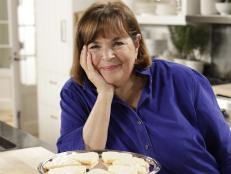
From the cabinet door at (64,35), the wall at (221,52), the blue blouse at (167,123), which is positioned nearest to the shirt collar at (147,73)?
the blue blouse at (167,123)

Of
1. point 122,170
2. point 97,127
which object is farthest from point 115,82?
point 122,170

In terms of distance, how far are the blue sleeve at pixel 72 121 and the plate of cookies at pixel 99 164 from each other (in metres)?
0.23

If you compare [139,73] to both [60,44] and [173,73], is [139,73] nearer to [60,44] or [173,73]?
[173,73]

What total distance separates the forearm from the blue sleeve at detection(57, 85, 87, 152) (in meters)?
0.03

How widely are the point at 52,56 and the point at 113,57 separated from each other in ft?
10.2

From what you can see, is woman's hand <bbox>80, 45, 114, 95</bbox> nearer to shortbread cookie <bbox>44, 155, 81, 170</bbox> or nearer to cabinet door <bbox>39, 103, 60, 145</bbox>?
shortbread cookie <bbox>44, 155, 81, 170</bbox>

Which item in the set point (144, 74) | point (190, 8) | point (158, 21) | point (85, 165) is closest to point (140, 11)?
point (158, 21)

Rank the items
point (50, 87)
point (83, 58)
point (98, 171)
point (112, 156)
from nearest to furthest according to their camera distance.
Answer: point (98, 171) < point (112, 156) < point (83, 58) < point (50, 87)

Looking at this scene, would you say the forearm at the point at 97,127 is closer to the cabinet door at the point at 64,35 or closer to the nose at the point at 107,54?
the nose at the point at 107,54

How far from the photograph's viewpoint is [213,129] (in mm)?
1510

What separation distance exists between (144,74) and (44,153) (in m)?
0.48

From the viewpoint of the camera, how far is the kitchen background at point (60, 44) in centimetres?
349

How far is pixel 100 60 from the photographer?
4.80 ft

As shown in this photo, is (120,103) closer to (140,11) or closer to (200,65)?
(200,65)
